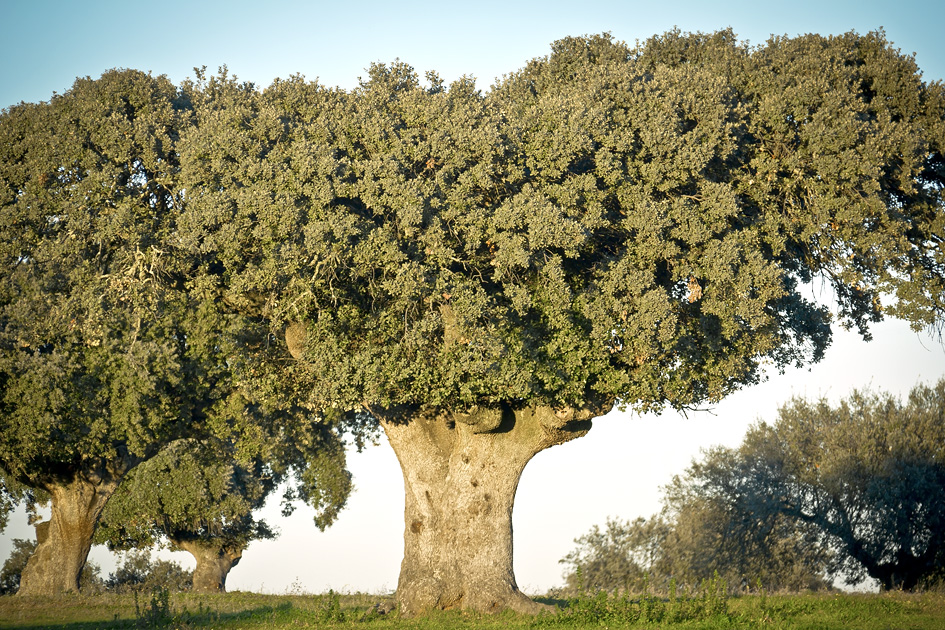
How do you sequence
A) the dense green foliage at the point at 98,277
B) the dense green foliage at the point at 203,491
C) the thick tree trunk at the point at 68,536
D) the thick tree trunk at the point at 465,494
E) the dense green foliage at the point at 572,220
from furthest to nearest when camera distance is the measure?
the dense green foliage at the point at 203,491
the thick tree trunk at the point at 68,536
the thick tree trunk at the point at 465,494
the dense green foliage at the point at 98,277
the dense green foliage at the point at 572,220

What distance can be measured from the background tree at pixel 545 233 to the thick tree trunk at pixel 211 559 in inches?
1172

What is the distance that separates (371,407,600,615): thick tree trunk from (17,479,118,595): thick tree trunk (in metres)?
16.4

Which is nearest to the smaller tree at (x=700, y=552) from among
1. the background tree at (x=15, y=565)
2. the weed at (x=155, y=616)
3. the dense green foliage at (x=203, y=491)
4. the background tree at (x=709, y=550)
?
the background tree at (x=709, y=550)

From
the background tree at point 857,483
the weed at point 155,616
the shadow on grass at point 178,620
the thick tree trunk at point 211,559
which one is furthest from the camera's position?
the thick tree trunk at point 211,559

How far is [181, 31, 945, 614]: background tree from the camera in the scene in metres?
20.0

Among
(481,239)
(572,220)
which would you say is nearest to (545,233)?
(572,220)

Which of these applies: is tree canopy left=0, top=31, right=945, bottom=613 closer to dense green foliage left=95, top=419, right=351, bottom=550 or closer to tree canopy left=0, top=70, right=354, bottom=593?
tree canopy left=0, top=70, right=354, bottom=593

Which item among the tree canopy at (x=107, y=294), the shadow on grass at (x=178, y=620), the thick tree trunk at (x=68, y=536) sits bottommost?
the shadow on grass at (x=178, y=620)

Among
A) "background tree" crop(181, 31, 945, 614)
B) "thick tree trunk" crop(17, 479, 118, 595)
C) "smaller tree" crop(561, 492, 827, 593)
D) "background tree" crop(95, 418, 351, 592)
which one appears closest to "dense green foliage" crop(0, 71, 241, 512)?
"background tree" crop(181, 31, 945, 614)

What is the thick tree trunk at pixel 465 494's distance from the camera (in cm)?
2247

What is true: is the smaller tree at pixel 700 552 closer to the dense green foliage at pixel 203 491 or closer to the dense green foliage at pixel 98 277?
the dense green foliage at pixel 203 491

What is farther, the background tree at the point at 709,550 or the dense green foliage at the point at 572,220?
the background tree at the point at 709,550

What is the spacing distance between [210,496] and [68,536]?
32.2 ft

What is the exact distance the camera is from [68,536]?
34.3 metres
